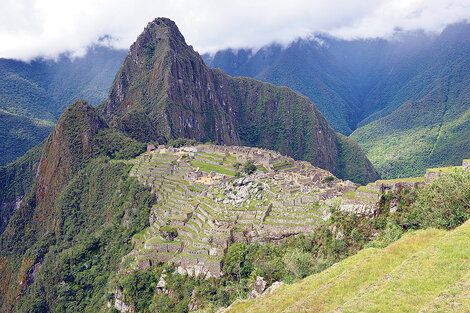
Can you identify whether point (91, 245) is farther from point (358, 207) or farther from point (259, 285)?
point (358, 207)

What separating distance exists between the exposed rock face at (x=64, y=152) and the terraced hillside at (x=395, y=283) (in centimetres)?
10705

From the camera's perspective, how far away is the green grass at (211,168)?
69.7 metres

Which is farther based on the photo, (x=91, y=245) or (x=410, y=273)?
(x=91, y=245)

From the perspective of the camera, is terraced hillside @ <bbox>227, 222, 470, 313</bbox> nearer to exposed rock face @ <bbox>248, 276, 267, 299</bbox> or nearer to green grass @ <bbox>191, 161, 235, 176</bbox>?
exposed rock face @ <bbox>248, 276, 267, 299</bbox>

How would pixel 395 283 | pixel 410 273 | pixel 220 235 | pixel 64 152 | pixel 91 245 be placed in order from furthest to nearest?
1. pixel 64 152
2. pixel 91 245
3. pixel 220 235
4. pixel 410 273
5. pixel 395 283

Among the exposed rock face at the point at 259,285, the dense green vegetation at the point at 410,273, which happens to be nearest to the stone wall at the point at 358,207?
the dense green vegetation at the point at 410,273

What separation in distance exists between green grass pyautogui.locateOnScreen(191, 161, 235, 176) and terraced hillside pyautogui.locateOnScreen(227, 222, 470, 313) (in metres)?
46.4

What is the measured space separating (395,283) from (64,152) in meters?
123

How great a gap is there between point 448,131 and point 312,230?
154428mm

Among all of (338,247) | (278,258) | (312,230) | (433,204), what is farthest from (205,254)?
(433,204)

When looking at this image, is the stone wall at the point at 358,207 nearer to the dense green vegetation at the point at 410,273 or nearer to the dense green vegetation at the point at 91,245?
the dense green vegetation at the point at 410,273

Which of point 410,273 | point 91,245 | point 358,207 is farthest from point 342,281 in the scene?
point 91,245

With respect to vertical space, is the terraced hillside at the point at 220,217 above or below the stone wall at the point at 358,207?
below

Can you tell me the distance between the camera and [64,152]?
119 meters
